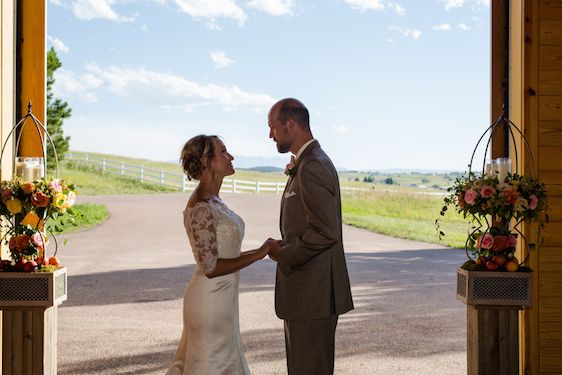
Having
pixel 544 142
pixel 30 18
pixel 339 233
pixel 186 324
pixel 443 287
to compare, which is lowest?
pixel 443 287

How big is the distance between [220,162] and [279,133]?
12.5 inches

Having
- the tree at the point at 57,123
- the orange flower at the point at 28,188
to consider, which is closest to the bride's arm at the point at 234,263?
the orange flower at the point at 28,188

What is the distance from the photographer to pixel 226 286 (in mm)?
3756

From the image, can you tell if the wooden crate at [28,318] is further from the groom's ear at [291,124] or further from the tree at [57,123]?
the tree at [57,123]

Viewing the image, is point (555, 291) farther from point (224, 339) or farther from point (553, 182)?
point (224, 339)

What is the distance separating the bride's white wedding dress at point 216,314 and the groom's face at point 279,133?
1.40 feet

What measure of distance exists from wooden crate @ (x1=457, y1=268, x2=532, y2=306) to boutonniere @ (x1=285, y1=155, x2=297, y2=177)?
109 cm

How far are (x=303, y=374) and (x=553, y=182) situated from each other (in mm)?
1932

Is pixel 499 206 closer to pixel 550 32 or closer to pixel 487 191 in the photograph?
pixel 487 191

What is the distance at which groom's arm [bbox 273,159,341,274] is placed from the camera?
3.41 meters

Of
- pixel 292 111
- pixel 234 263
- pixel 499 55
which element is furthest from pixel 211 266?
pixel 499 55

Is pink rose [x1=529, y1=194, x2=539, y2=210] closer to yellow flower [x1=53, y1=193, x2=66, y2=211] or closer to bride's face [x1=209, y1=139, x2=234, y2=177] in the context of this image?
bride's face [x1=209, y1=139, x2=234, y2=177]

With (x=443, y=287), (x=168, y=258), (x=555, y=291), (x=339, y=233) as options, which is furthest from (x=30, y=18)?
(x=168, y=258)

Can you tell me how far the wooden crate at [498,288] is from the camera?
3.89m
